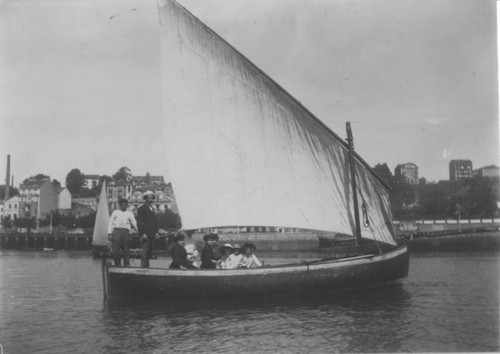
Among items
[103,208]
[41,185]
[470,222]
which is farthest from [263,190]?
[41,185]

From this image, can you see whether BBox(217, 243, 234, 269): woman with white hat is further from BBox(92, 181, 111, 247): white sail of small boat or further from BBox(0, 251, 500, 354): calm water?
BBox(92, 181, 111, 247): white sail of small boat

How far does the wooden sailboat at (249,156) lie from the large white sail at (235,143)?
3 cm

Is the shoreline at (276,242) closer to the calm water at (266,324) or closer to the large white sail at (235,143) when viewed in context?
the large white sail at (235,143)

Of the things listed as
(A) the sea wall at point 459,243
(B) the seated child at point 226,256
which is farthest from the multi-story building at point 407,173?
(B) the seated child at point 226,256

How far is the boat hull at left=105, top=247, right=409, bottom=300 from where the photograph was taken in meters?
14.4

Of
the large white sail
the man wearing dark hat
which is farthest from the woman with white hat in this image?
the man wearing dark hat

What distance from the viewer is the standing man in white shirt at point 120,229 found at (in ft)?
47.4

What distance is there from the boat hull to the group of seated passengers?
2.39 feet

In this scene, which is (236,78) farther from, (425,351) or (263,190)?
(425,351)

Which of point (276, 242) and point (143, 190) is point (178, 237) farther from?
point (143, 190)

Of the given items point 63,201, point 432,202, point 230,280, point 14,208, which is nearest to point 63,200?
point 63,201

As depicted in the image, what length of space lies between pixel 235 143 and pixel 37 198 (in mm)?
79569

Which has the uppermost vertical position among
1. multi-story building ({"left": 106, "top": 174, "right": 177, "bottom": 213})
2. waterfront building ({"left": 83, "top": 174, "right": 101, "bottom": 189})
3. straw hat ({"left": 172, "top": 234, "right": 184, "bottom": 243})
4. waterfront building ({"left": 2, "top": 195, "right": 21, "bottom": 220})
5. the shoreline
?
waterfront building ({"left": 83, "top": 174, "right": 101, "bottom": 189})

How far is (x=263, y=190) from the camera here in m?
16.2
